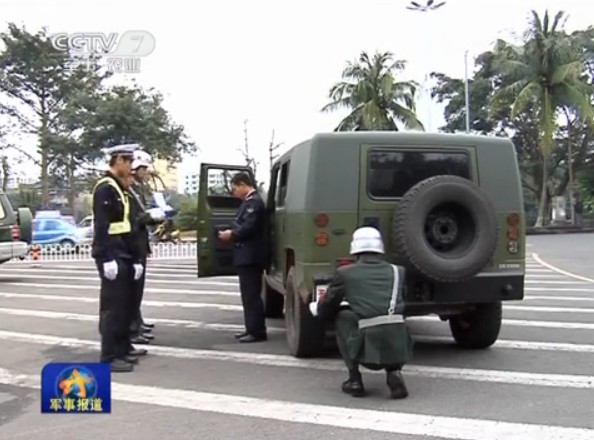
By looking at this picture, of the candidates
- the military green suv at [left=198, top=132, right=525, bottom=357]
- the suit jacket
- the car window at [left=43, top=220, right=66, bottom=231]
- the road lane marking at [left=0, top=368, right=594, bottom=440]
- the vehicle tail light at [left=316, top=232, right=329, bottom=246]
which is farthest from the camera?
the car window at [left=43, top=220, right=66, bottom=231]

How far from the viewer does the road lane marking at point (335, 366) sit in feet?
19.4

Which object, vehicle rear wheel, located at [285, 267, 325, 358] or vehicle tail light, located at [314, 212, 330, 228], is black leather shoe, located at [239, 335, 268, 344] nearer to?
vehicle rear wheel, located at [285, 267, 325, 358]

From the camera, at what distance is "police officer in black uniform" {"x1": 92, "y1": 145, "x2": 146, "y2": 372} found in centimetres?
644

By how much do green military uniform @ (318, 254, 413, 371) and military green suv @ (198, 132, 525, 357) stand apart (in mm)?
659

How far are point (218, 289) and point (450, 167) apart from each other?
24.3 ft

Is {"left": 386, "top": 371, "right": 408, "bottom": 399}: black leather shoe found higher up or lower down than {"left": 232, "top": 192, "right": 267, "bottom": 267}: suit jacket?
lower down

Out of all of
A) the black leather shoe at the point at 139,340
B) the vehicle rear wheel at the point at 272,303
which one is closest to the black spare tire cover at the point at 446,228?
the black leather shoe at the point at 139,340

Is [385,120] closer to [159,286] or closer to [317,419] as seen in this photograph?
[159,286]

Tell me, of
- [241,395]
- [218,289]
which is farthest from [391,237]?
[218,289]

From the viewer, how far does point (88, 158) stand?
115 feet

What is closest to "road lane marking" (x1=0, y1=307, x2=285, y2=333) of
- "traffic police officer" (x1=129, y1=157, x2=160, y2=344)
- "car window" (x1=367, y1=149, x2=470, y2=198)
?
"traffic police officer" (x1=129, y1=157, x2=160, y2=344)

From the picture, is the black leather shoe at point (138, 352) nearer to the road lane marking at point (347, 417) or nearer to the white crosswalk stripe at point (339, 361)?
the white crosswalk stripe at point (339, 361)

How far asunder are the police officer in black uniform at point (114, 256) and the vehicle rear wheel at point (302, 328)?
155cm

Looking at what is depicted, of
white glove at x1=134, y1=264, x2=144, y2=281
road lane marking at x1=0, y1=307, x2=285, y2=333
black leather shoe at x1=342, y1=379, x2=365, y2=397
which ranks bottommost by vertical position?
road lane marking at x1=0, y1=307, x2=285, y2=333
